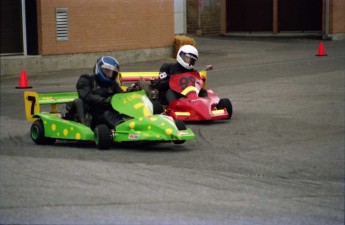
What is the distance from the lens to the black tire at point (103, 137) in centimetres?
1183

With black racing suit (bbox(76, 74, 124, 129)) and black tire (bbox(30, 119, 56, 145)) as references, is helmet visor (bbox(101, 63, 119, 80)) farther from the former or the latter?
black tire (bbox(30, 119, 56, 145))

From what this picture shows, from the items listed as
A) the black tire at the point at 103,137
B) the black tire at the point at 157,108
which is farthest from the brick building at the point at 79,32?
the black tire at the point at 103,137

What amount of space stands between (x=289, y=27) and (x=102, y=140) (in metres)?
26.4

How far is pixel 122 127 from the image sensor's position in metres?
12.0

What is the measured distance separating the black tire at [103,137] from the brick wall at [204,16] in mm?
24918

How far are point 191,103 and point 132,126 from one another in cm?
295

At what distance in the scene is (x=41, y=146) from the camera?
41.7ft

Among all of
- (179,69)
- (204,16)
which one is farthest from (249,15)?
(179,69)

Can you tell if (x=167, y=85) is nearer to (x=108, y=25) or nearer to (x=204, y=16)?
(x=108, y=25)

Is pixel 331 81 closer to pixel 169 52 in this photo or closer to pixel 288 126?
pixel 288 126

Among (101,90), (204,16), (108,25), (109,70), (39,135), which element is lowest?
(39,135)

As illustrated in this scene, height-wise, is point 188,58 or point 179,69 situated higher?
point 188,58

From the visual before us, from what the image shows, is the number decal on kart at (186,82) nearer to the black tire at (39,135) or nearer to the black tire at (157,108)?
the black tire at (157,108)

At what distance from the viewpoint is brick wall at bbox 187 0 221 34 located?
36.4 metres
